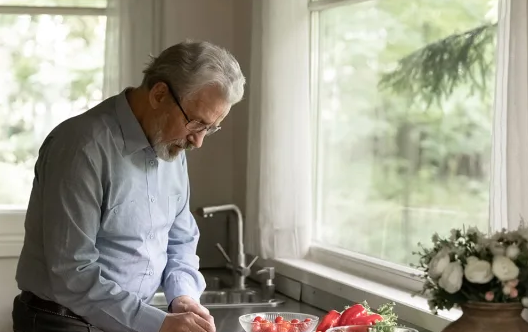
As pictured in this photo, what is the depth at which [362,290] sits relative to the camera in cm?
300

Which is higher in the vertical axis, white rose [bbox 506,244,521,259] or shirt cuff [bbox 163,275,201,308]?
white rose [bbox 506,244,521,259]

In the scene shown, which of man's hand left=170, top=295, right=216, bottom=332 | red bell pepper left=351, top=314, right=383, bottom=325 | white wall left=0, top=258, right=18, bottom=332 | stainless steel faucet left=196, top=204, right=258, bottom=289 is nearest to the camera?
red bell pepper left=351, top=314, right=383, bottom=325

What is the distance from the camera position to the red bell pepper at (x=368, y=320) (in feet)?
7.64

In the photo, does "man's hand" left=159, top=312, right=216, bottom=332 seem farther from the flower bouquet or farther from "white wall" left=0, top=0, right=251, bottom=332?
"white wall" left=0, top=0, right=251, bottom=332

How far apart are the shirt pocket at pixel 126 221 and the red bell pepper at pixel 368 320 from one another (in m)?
0.60

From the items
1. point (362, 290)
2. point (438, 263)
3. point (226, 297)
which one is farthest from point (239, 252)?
point (438, 263)

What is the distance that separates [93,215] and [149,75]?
0.39 meters

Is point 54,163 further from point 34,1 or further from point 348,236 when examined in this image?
point 34,1

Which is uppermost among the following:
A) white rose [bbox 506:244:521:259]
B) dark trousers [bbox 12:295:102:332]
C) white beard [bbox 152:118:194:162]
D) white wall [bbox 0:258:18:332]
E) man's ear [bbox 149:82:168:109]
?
man's ear [bbox 149:82:168:109]

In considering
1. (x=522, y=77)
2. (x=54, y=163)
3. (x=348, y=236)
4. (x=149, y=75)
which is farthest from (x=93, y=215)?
(x=348, y=236)

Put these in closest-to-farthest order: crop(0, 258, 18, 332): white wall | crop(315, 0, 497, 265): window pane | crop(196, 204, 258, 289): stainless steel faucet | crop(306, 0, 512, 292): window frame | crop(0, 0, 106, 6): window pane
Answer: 1. crop(306, 0, 512, 292): window frame
2. crop(315, 0, 497, 265): window pane
3. crop(196, 204, 258, 289): stainless steel faucet
4. crop(0, 258, 18, 332): white wall
5. crop(0, 0, 106, 6): window pane

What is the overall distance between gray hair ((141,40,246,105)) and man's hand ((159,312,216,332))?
0.54 meters

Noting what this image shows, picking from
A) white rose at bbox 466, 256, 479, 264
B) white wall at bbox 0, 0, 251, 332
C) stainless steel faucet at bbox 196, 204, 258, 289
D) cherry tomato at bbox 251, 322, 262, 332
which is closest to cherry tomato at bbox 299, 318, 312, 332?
cherry tomato at bbox 251, 322, 262, 332

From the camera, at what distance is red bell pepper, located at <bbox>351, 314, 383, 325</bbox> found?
2330 mm
